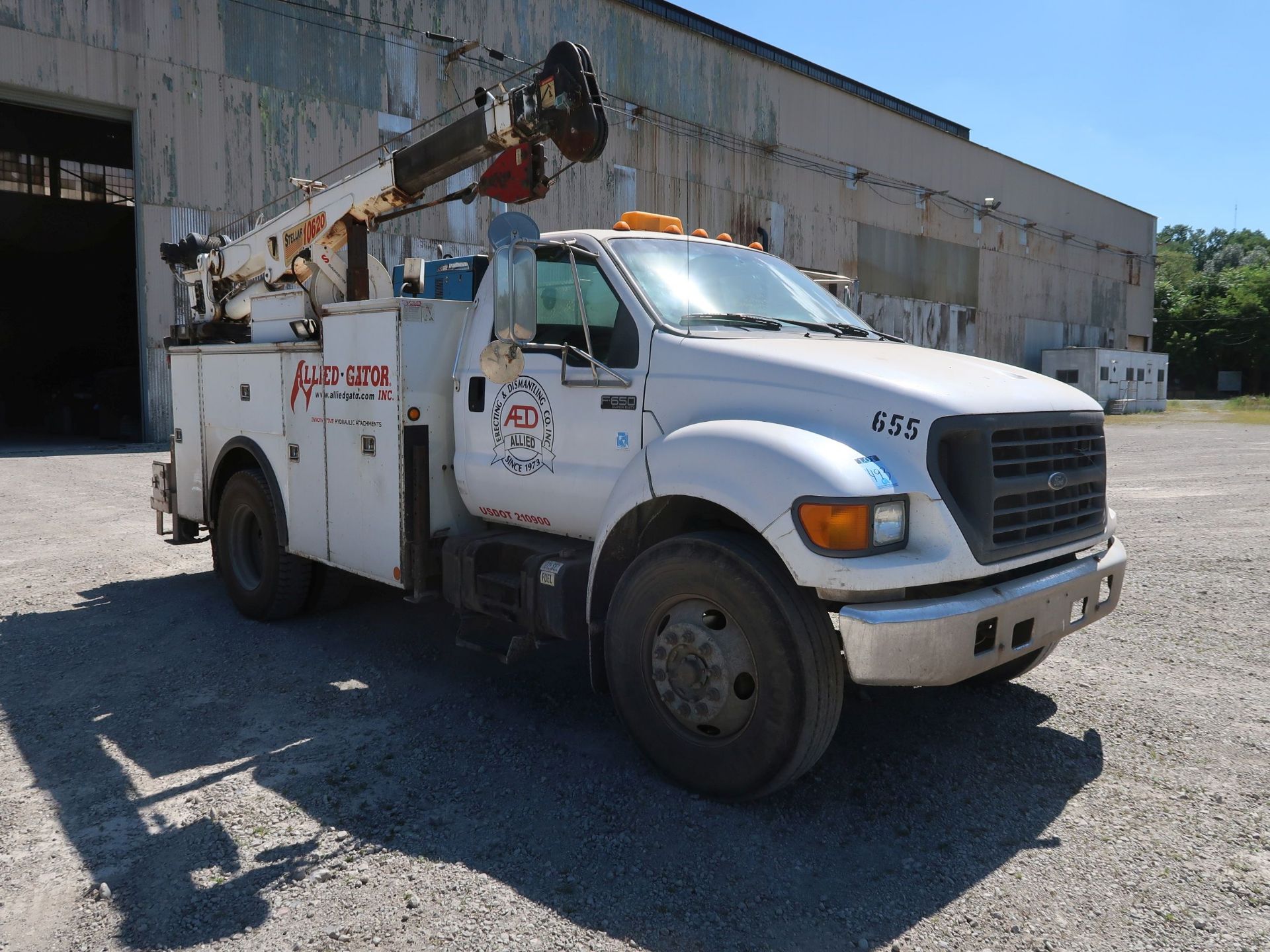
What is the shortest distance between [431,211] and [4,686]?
58.0 ft

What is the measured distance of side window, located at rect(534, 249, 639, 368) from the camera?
14.6ft

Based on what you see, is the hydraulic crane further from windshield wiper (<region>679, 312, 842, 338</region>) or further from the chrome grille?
the chrome grille

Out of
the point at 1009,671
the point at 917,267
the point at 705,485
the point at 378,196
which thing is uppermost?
the point at 917,267

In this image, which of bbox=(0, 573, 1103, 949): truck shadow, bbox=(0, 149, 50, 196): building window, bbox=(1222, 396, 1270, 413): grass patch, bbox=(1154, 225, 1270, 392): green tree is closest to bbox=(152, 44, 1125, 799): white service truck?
bbox=(0, 573, 1103, 949): truck shadow

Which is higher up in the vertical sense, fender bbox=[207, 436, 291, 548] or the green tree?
the green tree

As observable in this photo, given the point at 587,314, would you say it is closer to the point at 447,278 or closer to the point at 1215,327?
the point at 447,278

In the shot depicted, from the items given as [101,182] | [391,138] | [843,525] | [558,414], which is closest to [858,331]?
[558,414]

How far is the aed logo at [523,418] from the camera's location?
4773mm

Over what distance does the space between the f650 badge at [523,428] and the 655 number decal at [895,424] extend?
1.69m

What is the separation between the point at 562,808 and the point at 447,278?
3476 millimetres

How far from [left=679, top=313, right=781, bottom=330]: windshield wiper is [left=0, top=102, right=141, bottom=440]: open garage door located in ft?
96.9

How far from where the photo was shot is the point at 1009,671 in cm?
500

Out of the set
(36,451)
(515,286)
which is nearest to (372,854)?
(515,286)

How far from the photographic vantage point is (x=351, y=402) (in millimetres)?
5570
